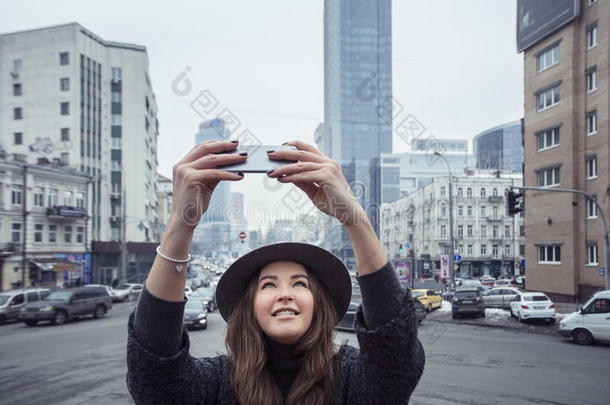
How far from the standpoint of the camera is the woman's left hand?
1.41 metres

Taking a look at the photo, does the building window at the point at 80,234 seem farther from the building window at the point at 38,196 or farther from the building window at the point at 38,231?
the building window at the point at 38,196

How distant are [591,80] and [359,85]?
91.1 m

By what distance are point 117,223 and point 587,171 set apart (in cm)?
4249

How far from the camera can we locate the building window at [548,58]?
1043 inches

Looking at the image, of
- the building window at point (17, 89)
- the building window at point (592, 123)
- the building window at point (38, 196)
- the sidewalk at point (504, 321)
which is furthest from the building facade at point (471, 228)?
the building window at point (17, 89)

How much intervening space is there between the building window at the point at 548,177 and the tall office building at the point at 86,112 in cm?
3457

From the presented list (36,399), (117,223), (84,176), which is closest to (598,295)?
(36,399)

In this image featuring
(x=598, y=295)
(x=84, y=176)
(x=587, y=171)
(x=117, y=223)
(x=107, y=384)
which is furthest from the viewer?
(x=117, y=223)

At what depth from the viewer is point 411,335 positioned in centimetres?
145

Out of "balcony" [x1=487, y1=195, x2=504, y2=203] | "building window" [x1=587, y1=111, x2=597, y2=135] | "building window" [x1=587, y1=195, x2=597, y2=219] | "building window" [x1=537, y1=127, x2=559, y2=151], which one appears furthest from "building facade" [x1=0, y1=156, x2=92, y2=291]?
"balcony" [x1=487, y1=195, x2=504, y2=203]

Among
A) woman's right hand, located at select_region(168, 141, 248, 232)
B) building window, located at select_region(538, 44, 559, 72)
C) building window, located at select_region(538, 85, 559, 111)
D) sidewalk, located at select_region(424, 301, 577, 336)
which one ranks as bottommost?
sidewalk, located at select_region(424, 301, 577, 336)

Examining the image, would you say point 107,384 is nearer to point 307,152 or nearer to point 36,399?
point 36,399

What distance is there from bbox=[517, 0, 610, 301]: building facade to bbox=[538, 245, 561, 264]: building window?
2.2 inches

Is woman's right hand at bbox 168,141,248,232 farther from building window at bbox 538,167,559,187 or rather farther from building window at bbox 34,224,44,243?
building window at bbox 34,224,44,243
